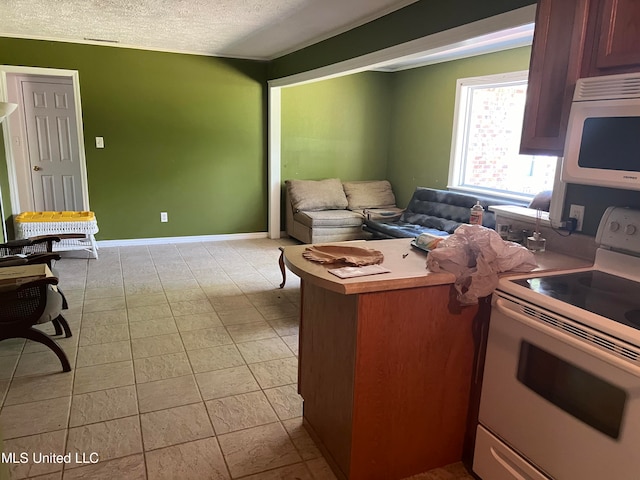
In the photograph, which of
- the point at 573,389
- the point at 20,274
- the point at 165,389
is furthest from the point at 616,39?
the point at 20,274

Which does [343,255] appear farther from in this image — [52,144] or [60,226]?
[52,144]

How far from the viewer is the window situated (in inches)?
191

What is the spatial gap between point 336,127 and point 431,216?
2125 mm

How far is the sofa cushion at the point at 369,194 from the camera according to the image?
6270mm

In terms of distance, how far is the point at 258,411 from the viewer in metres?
2.38

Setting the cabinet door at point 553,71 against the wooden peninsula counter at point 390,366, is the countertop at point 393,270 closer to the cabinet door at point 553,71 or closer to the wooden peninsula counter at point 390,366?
the wooden peninsula counter at point 390,366

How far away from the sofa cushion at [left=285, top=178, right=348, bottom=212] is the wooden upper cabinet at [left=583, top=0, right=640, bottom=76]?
4427 millimetres

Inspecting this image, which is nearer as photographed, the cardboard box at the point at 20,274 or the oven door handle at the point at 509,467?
the oven door handle at the point at 509,467

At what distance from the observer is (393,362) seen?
1.79 meters

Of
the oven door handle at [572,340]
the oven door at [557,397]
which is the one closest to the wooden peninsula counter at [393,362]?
the oven door at [557,397]

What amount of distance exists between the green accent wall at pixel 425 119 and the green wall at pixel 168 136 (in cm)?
190

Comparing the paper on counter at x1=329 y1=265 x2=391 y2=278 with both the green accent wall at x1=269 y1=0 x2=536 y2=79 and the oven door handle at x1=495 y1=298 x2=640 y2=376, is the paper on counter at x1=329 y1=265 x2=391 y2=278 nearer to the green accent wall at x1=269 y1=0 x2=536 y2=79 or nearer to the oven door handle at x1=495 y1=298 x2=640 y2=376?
the oven door handle at x1=495 y1=298 x2=640 y2=376

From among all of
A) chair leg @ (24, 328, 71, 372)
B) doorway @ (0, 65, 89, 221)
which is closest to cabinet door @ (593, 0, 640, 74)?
chair leg @ (24, 328, 71, 372)

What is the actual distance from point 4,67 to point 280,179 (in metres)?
3.29
